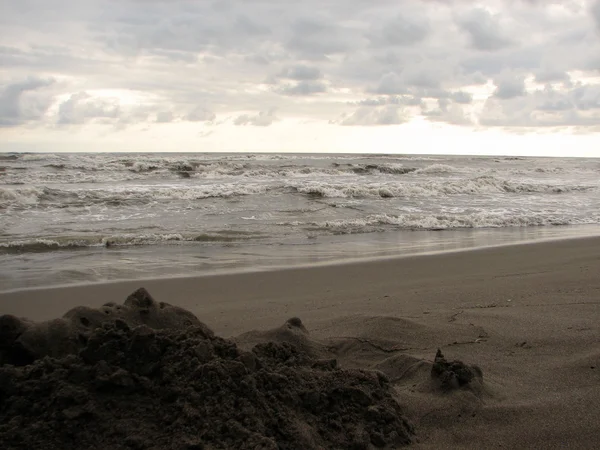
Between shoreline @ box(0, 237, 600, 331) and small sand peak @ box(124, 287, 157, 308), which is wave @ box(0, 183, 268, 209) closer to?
shoreline @ box(0, 237, 600, 331)

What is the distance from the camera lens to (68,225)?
1094 centimetres

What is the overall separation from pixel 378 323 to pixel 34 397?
2401mm

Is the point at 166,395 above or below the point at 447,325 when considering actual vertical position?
above

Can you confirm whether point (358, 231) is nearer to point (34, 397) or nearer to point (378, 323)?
point (378, 323)

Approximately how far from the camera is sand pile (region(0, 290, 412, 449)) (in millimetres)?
1927

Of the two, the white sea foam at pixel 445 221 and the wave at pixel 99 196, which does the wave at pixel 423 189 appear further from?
the white sea foam at pixel 445 221

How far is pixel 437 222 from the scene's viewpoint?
464 inches

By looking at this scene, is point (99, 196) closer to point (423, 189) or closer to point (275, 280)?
point (423, 189)

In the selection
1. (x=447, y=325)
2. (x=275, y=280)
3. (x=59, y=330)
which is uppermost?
(x=59, y=330)

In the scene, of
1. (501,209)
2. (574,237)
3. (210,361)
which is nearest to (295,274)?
(210,361)

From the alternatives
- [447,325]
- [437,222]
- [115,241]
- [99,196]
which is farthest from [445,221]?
[99,196]

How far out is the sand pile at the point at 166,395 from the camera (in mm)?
1927

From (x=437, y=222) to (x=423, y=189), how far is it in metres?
7.67

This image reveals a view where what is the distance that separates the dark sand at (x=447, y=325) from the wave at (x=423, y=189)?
1039 centimetres
